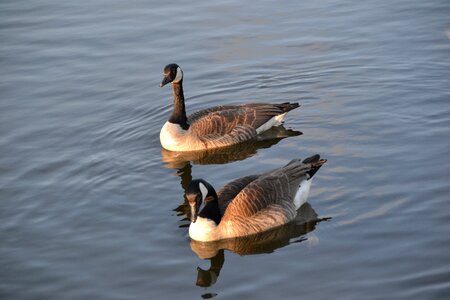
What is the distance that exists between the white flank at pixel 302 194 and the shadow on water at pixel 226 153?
107 inches

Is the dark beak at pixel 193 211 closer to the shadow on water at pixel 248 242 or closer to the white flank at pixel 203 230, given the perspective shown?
the white flank at pixel 203 230

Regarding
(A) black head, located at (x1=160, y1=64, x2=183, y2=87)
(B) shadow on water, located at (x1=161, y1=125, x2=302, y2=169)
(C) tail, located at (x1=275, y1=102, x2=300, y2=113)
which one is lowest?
(B) shadow on water, located at (x1=161, y1=125, x2=302, y2=169)

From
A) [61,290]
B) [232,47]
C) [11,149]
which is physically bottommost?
[61,290]

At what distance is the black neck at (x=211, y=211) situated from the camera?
12859 mm

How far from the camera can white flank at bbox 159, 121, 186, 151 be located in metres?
16.3

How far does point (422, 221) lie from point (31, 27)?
45.9 feet

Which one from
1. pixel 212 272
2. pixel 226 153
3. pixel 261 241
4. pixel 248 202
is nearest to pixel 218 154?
pixel 226 153

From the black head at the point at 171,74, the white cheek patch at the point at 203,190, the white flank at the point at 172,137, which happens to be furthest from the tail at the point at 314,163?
the black head at the point at 171,74

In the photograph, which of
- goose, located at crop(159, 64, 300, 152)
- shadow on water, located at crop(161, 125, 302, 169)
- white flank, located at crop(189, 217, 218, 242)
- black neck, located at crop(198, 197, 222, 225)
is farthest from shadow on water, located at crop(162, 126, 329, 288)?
goose, located at crop(159, 64, 300, 152)

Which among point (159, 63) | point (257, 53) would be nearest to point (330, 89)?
point (257, 53)

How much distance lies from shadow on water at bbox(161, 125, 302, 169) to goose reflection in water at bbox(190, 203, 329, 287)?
121 inches

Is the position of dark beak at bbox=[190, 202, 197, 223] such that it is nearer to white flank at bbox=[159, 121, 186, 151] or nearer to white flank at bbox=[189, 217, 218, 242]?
white flank at bbox=[189, 217, 218, 242]

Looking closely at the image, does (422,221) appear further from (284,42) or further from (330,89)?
(284,42)

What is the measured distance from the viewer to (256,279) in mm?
11672
